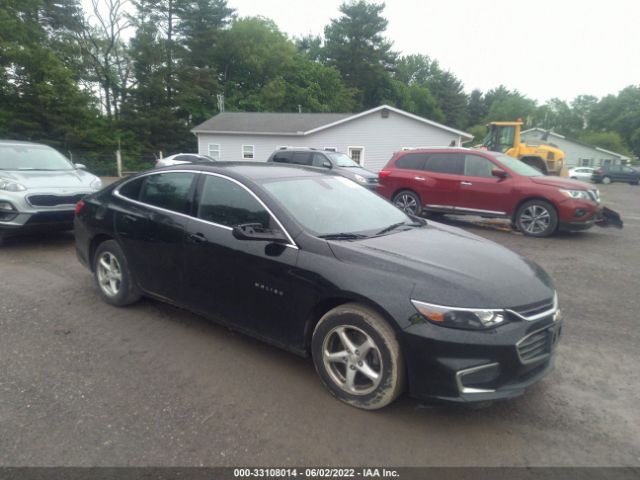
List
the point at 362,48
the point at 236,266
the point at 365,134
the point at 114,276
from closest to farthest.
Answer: the point at 236,266, the point at 114,276, the point at 365,134, the point at 362,48

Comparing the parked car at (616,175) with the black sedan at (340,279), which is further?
the parked car at (616,175)

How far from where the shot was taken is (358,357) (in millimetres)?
3021

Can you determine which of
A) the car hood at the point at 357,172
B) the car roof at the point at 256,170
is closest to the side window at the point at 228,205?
the car roof at the point at 256,170

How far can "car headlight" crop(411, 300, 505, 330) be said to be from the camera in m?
2.72

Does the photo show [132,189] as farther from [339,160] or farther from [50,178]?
[339,160]

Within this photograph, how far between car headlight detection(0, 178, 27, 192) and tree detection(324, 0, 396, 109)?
50.9 m

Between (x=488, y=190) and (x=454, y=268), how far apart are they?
7.23 m

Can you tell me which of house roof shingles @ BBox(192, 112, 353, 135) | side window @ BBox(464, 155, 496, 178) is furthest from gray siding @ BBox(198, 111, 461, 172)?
side window @ BBox(464, 155, 496, 178)

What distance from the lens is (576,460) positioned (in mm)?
2615

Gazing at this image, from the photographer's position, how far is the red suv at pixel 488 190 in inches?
350

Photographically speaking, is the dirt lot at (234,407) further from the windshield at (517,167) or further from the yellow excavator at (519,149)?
the yellow excavator at (519,149)

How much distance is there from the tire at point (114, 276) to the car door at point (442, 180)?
7443mm

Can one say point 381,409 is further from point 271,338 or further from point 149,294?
point 149,294

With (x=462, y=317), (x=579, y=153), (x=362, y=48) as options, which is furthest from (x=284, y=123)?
(x=579, y=153)
